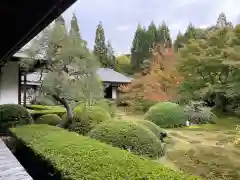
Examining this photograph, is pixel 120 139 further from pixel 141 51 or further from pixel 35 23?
pixel 141 51

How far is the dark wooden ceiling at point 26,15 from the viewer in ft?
7.79

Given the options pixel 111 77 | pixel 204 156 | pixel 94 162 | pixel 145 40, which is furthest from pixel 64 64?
pixel 145 40

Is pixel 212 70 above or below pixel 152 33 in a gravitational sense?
below

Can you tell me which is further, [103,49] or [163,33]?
[103,49]

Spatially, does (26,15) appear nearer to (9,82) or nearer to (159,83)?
(9,82)

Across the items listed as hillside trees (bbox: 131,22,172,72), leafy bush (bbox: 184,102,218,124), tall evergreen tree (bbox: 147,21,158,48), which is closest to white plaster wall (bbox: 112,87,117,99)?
hillside trees (bbox: 131,22,172,72)

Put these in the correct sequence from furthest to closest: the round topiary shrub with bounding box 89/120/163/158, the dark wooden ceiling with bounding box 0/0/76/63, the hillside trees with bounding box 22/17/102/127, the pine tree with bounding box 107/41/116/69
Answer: the pine tree with bounding box 107/41/116/69 < the hillside trees with bounding box 22/17/102/127 < the round topiary shrub with bounding box 89/120/163/158 < the dark wooden ceiling with bounding box 0/0/76/63

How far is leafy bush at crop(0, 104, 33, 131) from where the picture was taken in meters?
8.45

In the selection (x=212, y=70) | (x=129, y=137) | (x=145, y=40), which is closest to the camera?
(x=129, y=137)

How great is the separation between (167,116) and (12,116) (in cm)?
631

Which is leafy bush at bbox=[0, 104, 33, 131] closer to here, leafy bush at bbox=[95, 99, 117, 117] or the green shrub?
leafy bush at bbox=[95, 99, 117, 117]

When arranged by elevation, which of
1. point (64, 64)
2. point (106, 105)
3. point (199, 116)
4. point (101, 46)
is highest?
point (101, 46)

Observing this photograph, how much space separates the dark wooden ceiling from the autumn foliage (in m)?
13.7

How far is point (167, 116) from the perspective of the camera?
11781 mm
